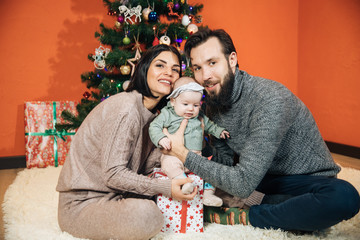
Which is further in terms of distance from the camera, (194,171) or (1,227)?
(1,227)

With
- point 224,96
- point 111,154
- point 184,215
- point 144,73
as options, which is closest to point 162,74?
point 144,73

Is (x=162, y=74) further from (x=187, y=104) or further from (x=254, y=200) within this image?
(x=254, y=200)

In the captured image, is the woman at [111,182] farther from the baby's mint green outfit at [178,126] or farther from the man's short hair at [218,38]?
the man's short hair at [218,38]

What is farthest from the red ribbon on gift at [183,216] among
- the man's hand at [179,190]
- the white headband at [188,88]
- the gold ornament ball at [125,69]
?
the gold ornament ball at [125,69]

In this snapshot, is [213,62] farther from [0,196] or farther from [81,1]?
[81,1]

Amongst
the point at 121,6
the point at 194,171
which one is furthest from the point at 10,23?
the point at 194,171

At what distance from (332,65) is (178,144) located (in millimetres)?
3398

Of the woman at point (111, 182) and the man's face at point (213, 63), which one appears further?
the man's face at point (213, 63)

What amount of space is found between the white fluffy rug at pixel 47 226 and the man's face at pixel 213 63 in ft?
2.78

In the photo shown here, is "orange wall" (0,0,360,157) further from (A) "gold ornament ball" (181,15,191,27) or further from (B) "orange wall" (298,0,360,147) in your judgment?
(A) "gold ornament ball" (181,15,191,27)

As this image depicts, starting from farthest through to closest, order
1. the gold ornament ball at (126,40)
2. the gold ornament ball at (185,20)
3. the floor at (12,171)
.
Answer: the gold ornament ball at (185,20) < the gold ornament ball at (126,40) < the floor at (12,171)

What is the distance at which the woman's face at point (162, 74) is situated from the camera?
1700 millimetres

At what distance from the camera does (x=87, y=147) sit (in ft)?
4.99

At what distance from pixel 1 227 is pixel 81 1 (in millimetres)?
2851
